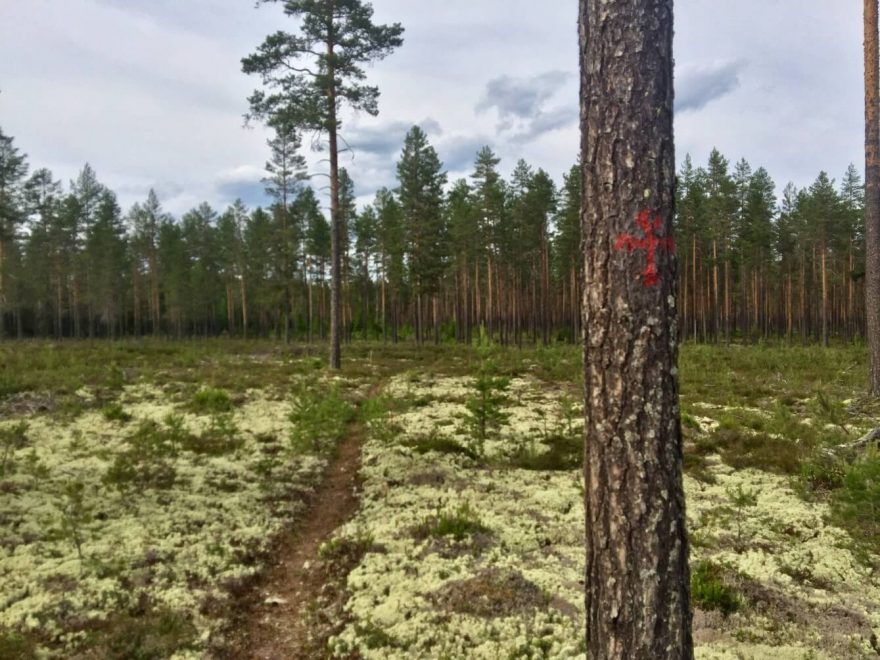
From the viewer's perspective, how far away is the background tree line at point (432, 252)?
1700 inches

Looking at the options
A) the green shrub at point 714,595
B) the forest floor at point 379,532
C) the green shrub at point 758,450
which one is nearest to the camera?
the forest floor at point 379,532

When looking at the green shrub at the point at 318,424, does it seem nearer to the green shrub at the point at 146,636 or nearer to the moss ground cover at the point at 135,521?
the moss ground cover at the point at 135,521

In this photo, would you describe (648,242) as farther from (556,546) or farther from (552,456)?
(552,456)

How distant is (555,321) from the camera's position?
64.2 metres

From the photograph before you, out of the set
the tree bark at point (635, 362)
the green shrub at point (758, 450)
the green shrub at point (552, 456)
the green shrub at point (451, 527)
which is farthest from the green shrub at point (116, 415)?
the green shrub at point (758, 450)

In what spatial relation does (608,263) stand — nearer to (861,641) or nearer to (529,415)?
(861,641)

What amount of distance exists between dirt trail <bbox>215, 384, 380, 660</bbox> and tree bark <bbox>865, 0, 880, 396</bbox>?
13166 millimetres

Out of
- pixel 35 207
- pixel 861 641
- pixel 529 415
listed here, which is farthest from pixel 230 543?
pixel 35 207

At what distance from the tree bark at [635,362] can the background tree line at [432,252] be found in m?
38.0

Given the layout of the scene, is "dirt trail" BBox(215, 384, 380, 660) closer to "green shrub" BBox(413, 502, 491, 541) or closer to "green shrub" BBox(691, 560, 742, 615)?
"green shrub" BBox(413, 502, 491, 541)

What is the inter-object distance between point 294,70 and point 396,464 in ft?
60.3

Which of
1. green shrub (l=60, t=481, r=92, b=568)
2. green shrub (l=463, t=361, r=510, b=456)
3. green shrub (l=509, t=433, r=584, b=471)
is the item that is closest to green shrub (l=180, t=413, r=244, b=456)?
green shrub (l=60, t=481, r=92, b=568)

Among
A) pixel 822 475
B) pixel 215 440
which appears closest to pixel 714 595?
pixel 822 475

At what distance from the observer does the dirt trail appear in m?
4.69
